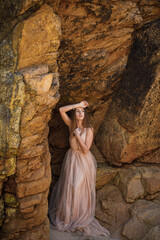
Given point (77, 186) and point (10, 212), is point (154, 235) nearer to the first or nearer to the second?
point (77, 186)

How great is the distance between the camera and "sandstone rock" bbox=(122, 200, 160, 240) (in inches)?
201

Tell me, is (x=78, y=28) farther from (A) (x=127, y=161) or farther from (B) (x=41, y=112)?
(A) (x=127, y=161)

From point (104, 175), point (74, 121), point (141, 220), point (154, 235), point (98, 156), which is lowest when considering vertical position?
point (141, 220)

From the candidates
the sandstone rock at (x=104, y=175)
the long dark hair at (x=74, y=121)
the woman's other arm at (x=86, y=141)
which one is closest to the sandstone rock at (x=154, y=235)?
the sandstone rock at (x=104, y=175)

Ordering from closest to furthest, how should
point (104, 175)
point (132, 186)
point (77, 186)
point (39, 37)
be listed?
point (39, 37) → point (77, 186) → point (132, 186) → point (104, 175)

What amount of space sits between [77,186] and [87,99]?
5.14 feet

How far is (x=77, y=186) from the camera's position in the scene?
5.02 m

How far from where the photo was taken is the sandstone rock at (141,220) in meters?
5.11

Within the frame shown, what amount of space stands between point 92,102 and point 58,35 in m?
2.11

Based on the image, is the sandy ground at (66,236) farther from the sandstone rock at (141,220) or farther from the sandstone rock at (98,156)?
the sandstone rock at (98,156)

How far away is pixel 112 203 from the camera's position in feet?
18.2

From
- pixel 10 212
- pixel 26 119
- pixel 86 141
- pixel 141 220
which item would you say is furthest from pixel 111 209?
pixel 26 119

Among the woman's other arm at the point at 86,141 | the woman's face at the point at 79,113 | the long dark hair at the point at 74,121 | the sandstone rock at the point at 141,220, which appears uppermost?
the woman's face at the point at 79,113

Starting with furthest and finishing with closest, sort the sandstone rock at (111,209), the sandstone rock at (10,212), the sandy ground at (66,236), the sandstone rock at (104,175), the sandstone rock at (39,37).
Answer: the sandstone rock at (104,175), the sandstone rock at (111,209), the sandy ground at (66,236), the sandstone rock at (10,212), the sandstone rock at (39,37)
